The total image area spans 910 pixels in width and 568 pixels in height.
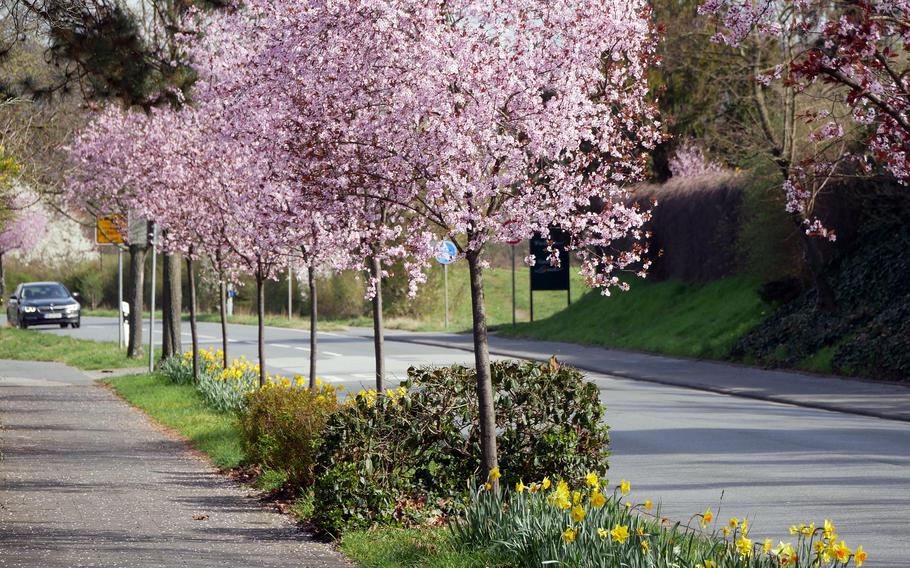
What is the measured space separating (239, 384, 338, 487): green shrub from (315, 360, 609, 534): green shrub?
57 cm

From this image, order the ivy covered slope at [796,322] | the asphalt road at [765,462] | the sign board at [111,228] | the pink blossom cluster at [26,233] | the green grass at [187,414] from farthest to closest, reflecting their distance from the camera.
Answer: the pink blossom cluster at [26,233] → the sign board at [111,228] → the ivy covered slope at [796,322] → the green grass at [187,414] → the asphalt road at [765,462]

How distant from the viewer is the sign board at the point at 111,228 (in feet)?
98.6

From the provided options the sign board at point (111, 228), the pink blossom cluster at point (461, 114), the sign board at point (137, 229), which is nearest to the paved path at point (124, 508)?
the pink blossom cluster at point (461, 114)

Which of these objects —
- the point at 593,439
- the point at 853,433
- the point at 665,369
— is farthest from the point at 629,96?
the point at 665,369

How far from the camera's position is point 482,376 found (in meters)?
8.97

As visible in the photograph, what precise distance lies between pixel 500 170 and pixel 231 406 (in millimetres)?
10589

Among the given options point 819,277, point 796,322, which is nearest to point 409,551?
point 819,277

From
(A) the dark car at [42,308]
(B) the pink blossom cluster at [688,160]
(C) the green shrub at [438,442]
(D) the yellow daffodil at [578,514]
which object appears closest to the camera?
(D) the yellow daffodil at [578,514]

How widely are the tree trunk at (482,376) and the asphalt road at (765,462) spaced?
167cm

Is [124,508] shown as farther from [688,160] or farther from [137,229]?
[688,160]

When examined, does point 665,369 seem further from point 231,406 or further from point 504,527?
point 504,527

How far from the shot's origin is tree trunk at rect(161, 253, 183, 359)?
25906 mm

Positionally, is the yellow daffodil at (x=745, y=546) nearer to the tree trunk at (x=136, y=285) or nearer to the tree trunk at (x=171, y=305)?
the tree trunk at (x=171, y=305)

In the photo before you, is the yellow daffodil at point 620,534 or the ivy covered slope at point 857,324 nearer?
the yellow daffodil at point 620,534
